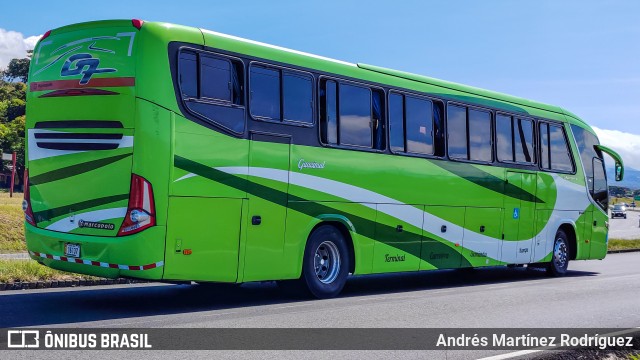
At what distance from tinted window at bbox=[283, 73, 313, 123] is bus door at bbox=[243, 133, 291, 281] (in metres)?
0.44

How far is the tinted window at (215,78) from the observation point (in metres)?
10.9

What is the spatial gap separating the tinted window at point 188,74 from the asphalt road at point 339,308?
2909 mm

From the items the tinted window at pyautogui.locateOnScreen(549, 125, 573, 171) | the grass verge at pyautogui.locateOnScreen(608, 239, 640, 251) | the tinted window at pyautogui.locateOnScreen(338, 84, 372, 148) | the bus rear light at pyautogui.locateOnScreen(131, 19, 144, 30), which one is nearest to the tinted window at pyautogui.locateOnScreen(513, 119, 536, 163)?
the tinted window at pyautogui.locateOnScreen(549, 125, 573, 171)

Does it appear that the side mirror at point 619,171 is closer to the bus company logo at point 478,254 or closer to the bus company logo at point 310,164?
the bus company logo at point 478,254

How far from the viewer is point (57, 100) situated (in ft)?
35.4

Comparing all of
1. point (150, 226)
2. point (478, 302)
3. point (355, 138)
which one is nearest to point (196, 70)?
point (150, 226)

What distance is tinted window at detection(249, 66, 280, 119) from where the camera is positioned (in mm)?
11633

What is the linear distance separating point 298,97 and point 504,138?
6629 millimetres

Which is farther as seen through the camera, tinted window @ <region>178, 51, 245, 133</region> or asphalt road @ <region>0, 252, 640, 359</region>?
tinted window @ <region>178, 51, 245, 133</region>

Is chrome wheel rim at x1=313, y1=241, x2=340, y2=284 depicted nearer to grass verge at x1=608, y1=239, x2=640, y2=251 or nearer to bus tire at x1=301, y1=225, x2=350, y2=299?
bus tire at x1=301, y1=225, x2=350, y2=299

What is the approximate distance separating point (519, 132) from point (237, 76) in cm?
858

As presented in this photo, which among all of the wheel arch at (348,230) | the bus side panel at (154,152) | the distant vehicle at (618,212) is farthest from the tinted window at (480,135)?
the distant vehicle at (618,212)

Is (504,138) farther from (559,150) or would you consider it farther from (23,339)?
(23,339)

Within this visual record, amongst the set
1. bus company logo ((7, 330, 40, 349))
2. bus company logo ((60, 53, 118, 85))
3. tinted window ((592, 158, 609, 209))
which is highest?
bus company logo ((60, 53, 118, 85))
